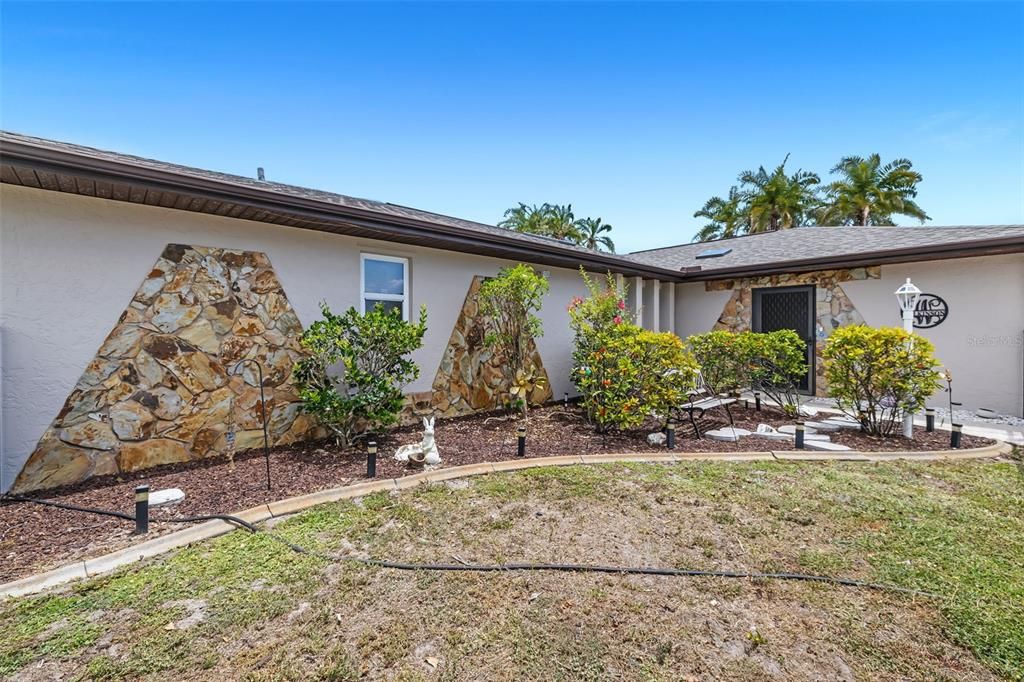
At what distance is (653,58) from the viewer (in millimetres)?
8602

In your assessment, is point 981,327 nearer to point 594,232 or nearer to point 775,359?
point 775,359

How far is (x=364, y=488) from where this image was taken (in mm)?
4070

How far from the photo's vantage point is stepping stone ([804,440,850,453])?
5.39 metres

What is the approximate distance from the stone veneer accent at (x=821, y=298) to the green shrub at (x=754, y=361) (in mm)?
1261

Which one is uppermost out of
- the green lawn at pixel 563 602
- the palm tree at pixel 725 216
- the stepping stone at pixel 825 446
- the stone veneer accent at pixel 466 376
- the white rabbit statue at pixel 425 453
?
the palm tree at pixel 725 216

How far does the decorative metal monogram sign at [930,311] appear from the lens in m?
7.72

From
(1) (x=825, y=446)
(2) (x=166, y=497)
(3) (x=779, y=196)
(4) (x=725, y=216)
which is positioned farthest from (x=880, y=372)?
(4) (x=725, y=216)

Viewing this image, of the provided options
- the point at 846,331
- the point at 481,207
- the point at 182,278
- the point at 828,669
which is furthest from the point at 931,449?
the point at 481,207

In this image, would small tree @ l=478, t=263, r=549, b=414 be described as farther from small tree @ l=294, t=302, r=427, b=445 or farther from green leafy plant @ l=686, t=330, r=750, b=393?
green leafy plant @ l=686, t=330, r=750, b=393

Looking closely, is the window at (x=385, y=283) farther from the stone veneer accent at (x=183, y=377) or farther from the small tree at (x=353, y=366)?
the stone veneer accent at (x=183, y=377)

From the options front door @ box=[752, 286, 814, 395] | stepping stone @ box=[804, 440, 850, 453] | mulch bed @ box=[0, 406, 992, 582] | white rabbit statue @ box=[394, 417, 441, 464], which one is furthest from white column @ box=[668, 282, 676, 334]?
white rabbit statue @ box=[394, 417, 441, 464]

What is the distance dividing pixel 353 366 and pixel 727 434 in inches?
202

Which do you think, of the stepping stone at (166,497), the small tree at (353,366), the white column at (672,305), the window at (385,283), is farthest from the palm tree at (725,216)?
the stepping stone at (166,497)

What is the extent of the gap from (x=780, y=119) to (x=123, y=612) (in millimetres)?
13048
